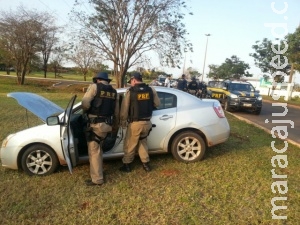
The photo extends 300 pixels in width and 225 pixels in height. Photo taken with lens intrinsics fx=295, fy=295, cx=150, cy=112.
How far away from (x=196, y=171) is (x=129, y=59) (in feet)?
59.7

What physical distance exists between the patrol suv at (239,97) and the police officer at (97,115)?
10681 millimetres

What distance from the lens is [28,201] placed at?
3.74 metres

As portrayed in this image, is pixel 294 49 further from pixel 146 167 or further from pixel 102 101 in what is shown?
pixel 102 101

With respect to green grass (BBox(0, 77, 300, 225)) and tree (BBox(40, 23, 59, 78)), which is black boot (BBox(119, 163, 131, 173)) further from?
tree (BBox(40, 23, 59, 78))

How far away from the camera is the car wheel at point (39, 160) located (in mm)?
4566

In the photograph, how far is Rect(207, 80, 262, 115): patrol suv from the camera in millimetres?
13828

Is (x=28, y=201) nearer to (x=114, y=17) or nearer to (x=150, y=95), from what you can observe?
(x=150, y=95)

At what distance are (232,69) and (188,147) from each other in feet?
166

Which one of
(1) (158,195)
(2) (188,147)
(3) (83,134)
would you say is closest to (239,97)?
(2) (188,147)

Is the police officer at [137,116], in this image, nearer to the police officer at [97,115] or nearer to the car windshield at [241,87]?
the police officer at [97,115]

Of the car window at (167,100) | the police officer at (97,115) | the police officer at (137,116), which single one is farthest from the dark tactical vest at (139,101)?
the car window at (167,100)

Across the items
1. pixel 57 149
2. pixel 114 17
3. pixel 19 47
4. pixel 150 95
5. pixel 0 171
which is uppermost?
pixel 114 17

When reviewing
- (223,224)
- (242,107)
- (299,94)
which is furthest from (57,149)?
(299,94)

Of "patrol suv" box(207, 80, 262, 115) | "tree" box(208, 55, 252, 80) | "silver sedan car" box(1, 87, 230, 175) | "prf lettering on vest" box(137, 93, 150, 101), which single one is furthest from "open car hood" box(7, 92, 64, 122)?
"tree" box(208, 55, 252, 80)
